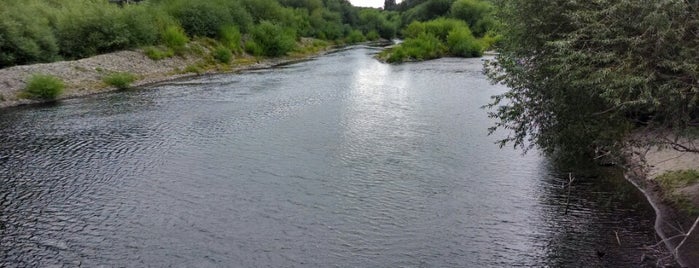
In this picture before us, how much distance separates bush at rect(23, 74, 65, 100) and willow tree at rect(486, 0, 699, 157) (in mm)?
28555

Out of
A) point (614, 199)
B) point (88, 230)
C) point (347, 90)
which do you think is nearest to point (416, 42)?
point (347, 90)

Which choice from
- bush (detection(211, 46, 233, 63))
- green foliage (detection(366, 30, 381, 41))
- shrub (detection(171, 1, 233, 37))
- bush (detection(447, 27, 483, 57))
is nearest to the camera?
bush (detection(211, 46, 233, 63))

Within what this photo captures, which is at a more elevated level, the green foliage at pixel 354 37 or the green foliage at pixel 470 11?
the green foliage at pixel 470 11

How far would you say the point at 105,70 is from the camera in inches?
1544

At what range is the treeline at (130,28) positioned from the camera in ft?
117

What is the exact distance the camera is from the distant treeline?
35906mm

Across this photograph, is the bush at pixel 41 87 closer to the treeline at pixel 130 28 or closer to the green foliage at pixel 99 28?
the treeline at pixel 130 28

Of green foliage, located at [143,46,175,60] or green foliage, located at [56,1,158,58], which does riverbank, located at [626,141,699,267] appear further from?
green foliage, located at [56,1,158,58]

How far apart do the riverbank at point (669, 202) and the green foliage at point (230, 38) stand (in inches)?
1834

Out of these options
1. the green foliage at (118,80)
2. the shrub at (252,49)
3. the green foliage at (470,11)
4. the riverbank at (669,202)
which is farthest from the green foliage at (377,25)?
the riverbank at (669,202)

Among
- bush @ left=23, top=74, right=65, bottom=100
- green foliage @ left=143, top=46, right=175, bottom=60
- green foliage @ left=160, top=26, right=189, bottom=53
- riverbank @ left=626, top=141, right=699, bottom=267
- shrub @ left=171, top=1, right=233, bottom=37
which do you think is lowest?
riverbank @ left=626, top=141, right=699, bottom=267

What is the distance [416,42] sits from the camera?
6494cm

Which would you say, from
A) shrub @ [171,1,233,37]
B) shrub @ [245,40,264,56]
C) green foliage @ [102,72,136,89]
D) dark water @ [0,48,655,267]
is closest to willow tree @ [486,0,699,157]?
dark water @ [0,48,655,267]

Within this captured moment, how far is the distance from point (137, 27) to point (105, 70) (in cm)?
840
